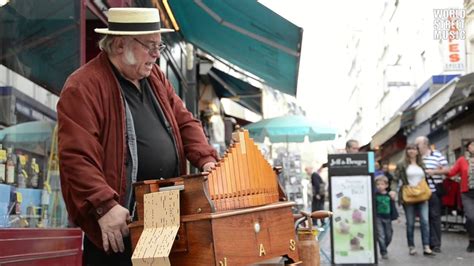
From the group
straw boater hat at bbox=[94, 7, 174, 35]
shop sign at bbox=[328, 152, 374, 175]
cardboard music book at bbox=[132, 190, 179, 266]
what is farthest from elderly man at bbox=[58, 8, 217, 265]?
shop sign at bbox=[328, 152, 374, 175]

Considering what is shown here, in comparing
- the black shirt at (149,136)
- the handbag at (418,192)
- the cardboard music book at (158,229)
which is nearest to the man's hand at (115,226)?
the cardboard music book at (158,229)

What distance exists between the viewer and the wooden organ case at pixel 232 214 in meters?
2.39

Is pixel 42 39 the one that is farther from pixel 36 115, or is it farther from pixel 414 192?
pixel 414 192

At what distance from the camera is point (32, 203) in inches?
213

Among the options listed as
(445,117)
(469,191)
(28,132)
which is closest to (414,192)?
(469,191)

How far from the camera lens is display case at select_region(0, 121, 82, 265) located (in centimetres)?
465

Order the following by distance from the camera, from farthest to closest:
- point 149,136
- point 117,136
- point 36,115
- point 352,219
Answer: point 352,219
point 36,115
point 149,136
point 117,136

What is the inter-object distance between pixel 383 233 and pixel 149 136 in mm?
7838

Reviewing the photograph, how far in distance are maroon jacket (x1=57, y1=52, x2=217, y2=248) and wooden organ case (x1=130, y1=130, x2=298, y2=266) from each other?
0.18 metres

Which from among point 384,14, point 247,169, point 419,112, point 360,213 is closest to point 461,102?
point 419,112

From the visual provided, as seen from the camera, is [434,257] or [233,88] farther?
[233,88]

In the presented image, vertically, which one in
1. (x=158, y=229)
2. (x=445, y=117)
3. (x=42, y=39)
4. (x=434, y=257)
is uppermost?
(x=445, y=117)

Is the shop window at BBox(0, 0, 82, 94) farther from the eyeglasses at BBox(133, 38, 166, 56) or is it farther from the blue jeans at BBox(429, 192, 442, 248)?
the blue jeans at BBox(429, 192, 442, 248)

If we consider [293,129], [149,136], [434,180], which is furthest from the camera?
[293,129]
